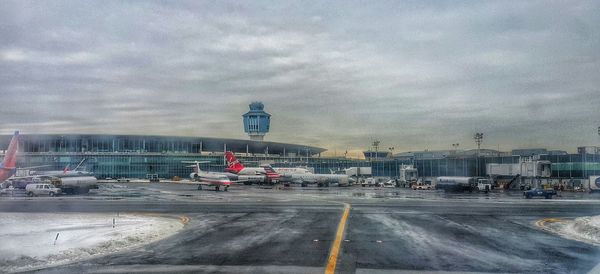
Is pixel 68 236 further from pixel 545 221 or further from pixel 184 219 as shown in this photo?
pixel 545 221

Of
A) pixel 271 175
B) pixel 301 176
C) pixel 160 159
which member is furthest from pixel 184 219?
pixel 160 159

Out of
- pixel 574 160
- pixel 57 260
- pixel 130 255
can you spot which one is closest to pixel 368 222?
pixel 130 255

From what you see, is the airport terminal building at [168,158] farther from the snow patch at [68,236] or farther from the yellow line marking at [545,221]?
the yellow line marking at [545,221]

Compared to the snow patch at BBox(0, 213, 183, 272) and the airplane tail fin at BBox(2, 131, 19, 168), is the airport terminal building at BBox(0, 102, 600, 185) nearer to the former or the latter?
the airplane tail fin at BBox(2, 131, 19, 168)

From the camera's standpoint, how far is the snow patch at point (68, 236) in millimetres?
21766

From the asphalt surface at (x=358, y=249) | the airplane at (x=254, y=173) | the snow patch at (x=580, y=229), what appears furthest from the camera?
the airplane at (x=254, y=173)

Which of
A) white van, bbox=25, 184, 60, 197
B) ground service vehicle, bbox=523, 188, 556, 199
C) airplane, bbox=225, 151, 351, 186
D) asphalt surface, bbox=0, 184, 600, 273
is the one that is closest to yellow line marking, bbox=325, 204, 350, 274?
asphalt surface, bbox=0, 184, 600, 273

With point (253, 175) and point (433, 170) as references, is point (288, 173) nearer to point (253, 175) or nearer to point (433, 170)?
point (253, 175)

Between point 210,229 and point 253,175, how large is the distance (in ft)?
330

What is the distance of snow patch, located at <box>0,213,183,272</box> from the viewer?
21766 millimetres

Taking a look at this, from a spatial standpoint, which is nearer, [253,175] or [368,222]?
[368,222]

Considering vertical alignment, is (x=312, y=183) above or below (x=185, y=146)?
below

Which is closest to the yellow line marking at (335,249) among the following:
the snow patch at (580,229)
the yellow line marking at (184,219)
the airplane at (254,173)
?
the yellow line marking at (184,219)

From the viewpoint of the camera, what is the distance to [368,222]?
121 feet
